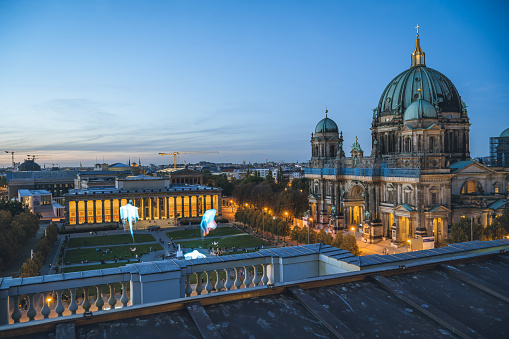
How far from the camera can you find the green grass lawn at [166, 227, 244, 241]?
9412 cm

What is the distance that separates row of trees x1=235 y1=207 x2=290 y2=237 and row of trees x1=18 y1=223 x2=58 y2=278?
4247 cm

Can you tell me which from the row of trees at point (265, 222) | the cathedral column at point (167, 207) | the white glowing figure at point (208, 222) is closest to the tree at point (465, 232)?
the row of trees at point (265, 222)

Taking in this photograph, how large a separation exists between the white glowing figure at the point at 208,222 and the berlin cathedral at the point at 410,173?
85.8 ft

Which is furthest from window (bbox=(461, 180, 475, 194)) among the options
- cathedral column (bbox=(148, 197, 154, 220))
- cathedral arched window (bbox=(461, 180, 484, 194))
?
cathedral column (bbox=(148, 197, 154, 220))

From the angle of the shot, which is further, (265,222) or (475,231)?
(265,222)

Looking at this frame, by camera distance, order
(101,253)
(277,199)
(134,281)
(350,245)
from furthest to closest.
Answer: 1. (277,199)
2. (101,253)
3. (350,245)
4. (134,281)

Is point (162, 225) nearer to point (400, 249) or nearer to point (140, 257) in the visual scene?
point (140, 257)

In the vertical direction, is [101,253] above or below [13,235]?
below

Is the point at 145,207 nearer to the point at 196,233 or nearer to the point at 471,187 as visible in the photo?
the point at 196,233

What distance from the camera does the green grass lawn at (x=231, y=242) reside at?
262 feet

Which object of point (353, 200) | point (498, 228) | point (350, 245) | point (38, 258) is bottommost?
point (38, 258)

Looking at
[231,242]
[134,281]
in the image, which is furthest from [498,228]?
[134,281]

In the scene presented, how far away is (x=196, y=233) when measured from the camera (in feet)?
324

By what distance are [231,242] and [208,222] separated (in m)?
28.8
